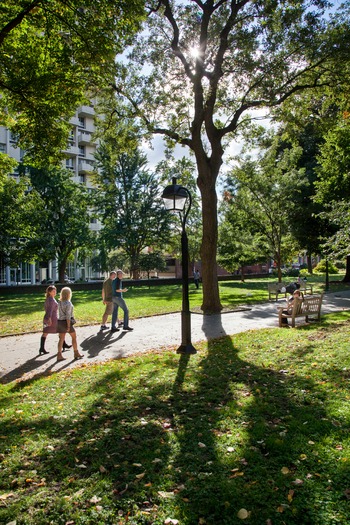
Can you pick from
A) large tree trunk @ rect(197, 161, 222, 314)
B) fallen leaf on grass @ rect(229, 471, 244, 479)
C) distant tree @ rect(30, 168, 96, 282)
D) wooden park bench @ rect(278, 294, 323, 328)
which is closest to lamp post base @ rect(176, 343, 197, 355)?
wooden park bench @ rect(278, 294, 323, 328)

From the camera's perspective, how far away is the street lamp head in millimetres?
8312

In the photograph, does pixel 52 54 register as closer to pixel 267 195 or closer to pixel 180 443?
pixel 180 443

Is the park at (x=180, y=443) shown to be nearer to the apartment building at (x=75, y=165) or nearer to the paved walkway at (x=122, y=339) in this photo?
the paved walkway at (x=122, y=339)

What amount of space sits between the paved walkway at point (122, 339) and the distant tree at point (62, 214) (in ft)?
73.3

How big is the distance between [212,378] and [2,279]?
44.9m

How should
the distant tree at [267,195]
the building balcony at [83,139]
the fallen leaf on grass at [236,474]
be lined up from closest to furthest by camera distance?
the fallen leaf on grass at [236,474] < the distant tree at [267,195] < the building balcony at [83,139]

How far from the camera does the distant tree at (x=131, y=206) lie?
38.1m

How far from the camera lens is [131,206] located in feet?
127

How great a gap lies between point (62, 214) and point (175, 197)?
29.0 meters

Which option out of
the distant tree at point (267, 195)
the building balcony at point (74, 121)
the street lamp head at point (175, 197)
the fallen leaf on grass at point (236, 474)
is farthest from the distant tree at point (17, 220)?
the fallen leaf on grass at point (236, 474)

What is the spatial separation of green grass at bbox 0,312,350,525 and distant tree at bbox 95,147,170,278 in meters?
31.9

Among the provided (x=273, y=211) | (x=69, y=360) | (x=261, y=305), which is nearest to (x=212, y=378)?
(x=69, y=360)

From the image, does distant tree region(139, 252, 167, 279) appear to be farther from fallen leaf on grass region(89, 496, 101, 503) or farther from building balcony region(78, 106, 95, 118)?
fallen leaf on grass region(89, 496, 101, 503)

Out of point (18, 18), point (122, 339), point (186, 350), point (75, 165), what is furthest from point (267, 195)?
point (75, 165)
